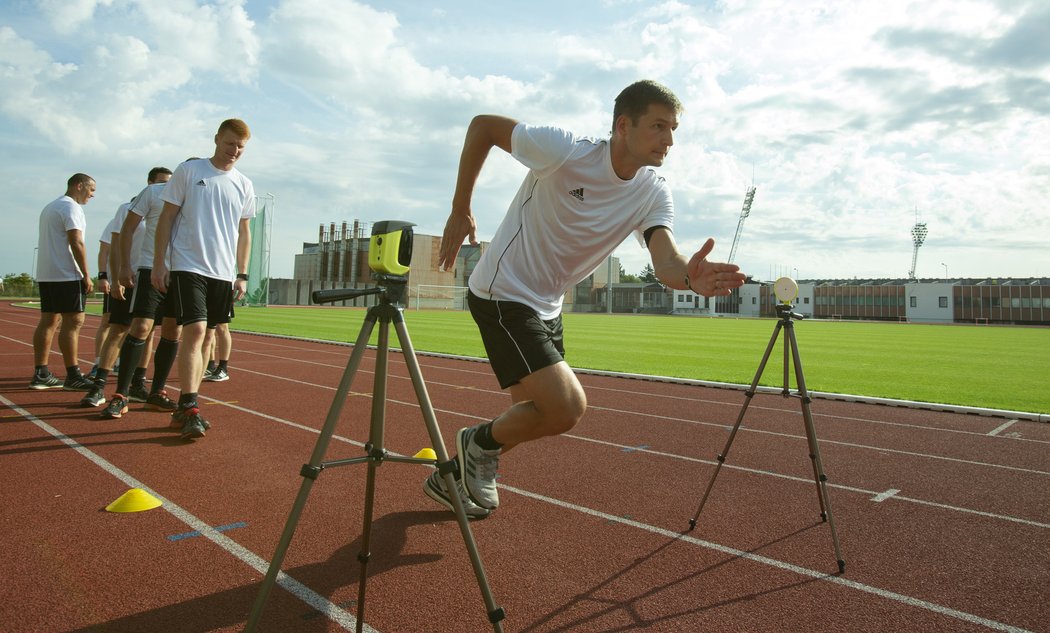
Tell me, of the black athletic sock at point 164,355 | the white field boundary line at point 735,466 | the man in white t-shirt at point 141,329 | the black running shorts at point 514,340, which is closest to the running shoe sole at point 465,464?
the black running shorts at point 514,340

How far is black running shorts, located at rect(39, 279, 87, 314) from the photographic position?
7.31 metres

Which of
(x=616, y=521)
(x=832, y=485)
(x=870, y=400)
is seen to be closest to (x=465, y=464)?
(x=616, y=521)

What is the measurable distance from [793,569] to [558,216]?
6.64ft

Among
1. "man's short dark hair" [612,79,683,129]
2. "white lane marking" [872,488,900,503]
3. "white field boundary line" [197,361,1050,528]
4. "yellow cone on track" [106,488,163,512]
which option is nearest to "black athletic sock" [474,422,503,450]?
"man's short dark hair" [612,79,683,129]

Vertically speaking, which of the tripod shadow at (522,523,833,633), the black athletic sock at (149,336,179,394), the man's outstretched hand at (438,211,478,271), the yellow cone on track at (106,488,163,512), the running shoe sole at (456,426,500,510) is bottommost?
the tripod shadow at (522,523,833,633)

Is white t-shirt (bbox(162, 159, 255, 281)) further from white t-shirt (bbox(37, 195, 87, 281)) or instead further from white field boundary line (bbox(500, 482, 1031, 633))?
white field boundary line (bbox(500, 482, 1031, 633))

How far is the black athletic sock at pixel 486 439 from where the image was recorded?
131 inches

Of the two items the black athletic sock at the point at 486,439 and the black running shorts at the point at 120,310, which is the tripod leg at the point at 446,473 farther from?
the black running shorts at the point at 120,310

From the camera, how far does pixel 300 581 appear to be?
275cm

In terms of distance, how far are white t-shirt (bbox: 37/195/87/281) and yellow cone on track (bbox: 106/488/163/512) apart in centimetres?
492

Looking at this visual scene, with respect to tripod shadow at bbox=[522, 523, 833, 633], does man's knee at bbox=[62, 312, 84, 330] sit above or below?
above

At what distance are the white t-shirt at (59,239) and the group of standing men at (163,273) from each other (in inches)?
0.4

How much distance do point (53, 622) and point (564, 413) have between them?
211cm

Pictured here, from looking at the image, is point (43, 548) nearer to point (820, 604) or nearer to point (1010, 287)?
point (820, 604)
